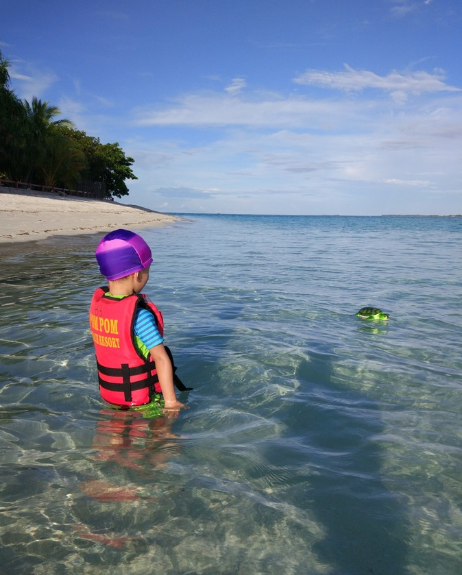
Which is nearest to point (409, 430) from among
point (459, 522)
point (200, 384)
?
point (459, 522)

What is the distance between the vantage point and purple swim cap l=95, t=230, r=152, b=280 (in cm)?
323

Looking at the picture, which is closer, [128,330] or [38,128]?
[128,330]

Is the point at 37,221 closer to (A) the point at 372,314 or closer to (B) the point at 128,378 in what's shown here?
(A) the point at 372,314

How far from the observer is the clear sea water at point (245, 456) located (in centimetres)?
221

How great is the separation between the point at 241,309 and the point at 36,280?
4667 millimetres

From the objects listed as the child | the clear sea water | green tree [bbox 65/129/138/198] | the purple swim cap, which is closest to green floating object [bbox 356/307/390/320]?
the clear sea water

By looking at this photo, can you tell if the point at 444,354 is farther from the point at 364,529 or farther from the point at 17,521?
the point at 17,521

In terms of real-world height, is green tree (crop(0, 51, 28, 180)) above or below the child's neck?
above

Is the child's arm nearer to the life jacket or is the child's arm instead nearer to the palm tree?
the life jacket

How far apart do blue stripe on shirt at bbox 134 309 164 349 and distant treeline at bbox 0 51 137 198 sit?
42.5 m

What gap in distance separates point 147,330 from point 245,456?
43.4 inches

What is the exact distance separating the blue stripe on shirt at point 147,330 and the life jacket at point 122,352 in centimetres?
4

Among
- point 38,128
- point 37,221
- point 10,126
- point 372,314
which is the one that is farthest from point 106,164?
point 372,314

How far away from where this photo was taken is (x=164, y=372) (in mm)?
3281
